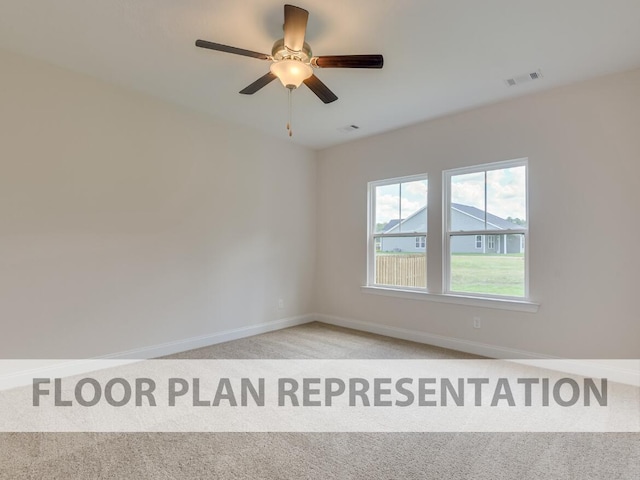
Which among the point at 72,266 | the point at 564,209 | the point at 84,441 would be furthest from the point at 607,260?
the point at 72,266

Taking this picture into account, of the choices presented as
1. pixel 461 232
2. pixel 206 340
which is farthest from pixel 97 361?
pixel 461 232

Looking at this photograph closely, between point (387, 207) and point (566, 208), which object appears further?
point (387, 207)

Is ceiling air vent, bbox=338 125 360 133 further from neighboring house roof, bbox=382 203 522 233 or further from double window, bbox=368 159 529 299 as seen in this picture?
neighboring house roof, bbox=382 203 522 233

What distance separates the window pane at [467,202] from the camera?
12.5ft

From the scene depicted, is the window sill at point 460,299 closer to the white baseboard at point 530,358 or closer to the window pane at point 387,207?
the white baseboard at point 530,358

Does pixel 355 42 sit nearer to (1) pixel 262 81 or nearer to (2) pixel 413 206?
(1) pixel 262 81

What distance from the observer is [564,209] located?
3.20m

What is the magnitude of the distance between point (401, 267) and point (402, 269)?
3cm

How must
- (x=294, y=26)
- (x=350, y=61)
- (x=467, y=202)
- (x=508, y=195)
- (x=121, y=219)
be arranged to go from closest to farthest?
(x=294, y=26) < (x=350, y=61) < (x=121, y=219) < (x=508, y=195) < (x=467, y=202)

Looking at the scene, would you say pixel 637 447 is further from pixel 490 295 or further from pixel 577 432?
pixel 490 295

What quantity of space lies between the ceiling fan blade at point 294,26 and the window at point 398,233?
8.47 feet

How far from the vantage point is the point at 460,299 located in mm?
3822

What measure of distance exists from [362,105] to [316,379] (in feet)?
9.23

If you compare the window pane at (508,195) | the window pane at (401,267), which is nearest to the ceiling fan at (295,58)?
the window pane at (508,195)
